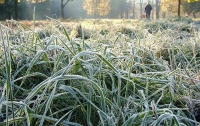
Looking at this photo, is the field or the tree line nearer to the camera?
the field

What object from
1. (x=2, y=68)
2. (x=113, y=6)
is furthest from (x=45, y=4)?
(x=2, y=68)

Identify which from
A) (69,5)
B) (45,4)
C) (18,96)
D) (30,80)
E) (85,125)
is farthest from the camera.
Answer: (69,5)

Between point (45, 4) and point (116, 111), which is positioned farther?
point (45, 4)

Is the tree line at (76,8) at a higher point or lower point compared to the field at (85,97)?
higher

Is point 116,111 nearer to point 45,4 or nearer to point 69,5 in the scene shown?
point 45,4

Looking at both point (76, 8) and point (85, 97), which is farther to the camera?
point (76, 8)

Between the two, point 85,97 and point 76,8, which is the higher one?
point 76,8

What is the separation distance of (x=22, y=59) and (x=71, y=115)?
1.47ft

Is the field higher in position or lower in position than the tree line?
lower

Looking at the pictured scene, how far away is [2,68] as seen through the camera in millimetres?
1236

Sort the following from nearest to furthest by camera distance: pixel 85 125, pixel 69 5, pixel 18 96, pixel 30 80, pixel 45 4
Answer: pixel 85 125
pixel 18 96
pixel 30 80
pixel 45 4
pixel 69 5

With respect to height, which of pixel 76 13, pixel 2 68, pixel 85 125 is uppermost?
pixel 76 13

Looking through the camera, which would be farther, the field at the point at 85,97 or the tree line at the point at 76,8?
the tree line at the point at 76,8

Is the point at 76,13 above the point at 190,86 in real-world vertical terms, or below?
above
